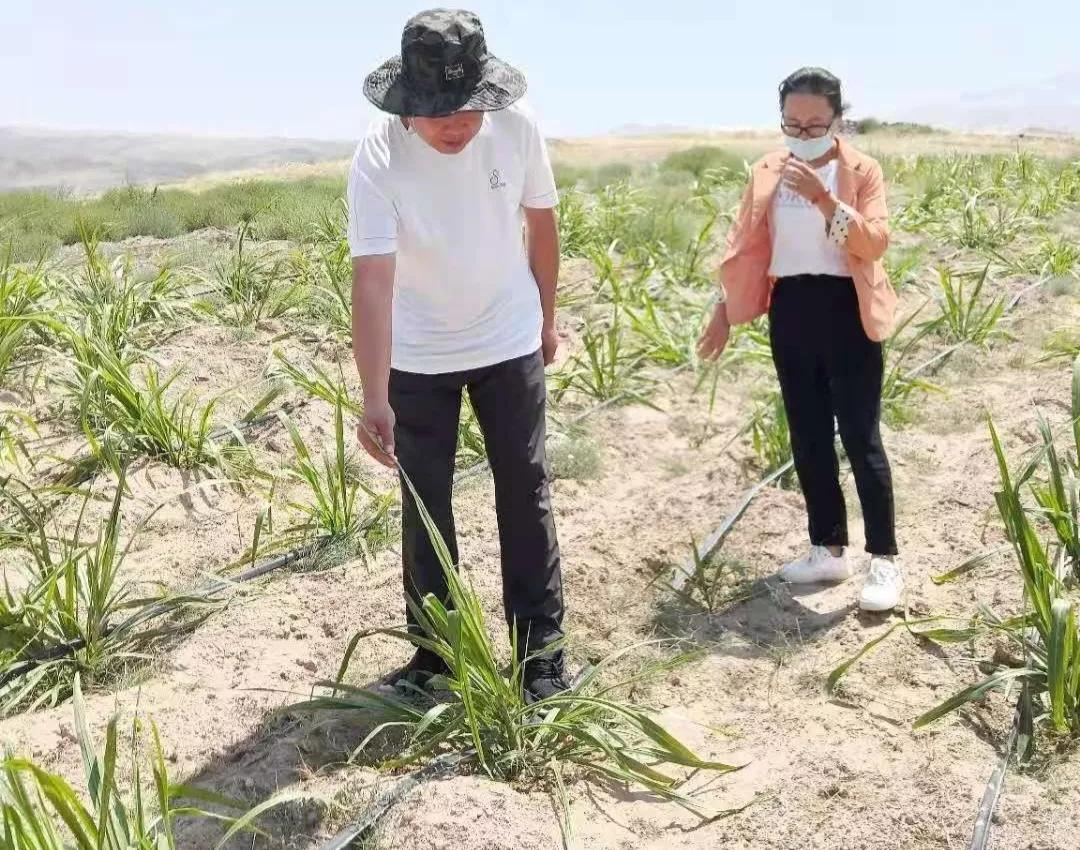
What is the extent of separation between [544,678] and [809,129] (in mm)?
1495

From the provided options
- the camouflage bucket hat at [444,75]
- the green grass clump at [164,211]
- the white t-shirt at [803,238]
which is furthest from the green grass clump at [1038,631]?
the green grass clump at [164,211]

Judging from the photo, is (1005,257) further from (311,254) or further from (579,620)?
(579,620)

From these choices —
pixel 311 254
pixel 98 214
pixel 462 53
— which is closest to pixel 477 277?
pixel 462 53

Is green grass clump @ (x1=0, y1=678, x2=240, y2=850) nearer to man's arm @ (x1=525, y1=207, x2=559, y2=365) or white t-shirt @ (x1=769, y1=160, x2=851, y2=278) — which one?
man's arm @ (x1=525, y1=207, x2=559, y2=365)

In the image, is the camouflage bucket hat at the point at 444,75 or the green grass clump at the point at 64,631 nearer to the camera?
the camouflage bucket hat at the point at 444,75

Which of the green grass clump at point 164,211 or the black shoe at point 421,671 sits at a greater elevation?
the green grass clump at point 164,211

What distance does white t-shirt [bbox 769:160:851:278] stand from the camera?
9.54 feet

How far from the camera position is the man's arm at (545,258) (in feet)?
8.31

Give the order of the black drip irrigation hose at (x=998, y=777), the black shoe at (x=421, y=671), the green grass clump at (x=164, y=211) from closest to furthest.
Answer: the black drip irrigation hose at (x=998, y=777) → the black shoe at (x=421, y=671) → the green grass clump at (x=164, y=211)

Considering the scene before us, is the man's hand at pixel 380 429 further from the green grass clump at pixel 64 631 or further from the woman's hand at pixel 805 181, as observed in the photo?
the woman's hand at pixel 805 181

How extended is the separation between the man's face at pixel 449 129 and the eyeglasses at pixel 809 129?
3.30 ft

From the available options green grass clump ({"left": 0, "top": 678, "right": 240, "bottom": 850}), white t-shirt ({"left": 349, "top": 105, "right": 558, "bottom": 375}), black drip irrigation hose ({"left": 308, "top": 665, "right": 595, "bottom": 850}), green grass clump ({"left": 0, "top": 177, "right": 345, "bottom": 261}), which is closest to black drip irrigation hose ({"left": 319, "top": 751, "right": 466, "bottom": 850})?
black drip irrigation hose ({"left": 308, "top": 665, "right": 595, "bottom": 850})

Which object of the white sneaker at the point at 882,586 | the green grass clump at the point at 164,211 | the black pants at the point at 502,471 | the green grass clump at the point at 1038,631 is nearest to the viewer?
the green grass clump at the point at 1038,631

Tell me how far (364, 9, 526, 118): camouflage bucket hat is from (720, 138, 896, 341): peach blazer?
99 cm
